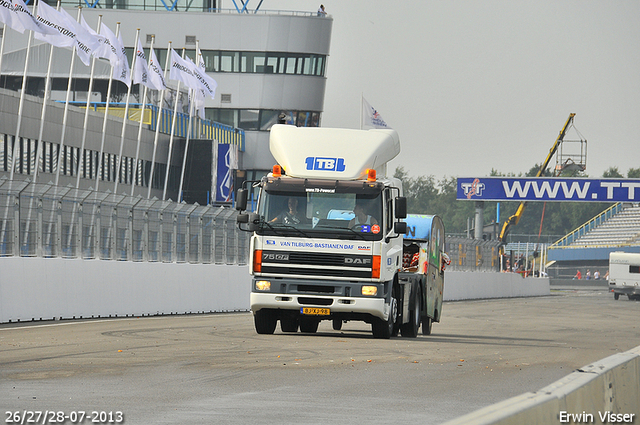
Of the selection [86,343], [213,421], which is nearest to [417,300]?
[86,343]

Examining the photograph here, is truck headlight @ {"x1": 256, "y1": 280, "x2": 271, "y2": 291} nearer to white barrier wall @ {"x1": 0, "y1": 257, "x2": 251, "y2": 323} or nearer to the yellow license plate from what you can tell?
the yellow license plate

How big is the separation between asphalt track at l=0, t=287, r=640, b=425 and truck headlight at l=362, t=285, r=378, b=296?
77 centimetres

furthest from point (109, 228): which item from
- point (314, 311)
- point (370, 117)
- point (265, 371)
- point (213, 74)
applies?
point (213, 74)

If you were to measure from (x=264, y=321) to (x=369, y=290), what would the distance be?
2033mm

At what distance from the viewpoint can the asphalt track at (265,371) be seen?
8469 mm

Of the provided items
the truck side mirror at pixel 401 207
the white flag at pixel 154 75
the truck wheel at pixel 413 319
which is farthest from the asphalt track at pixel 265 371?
the white flag at pixel 154 75

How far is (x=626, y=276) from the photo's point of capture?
185 feet

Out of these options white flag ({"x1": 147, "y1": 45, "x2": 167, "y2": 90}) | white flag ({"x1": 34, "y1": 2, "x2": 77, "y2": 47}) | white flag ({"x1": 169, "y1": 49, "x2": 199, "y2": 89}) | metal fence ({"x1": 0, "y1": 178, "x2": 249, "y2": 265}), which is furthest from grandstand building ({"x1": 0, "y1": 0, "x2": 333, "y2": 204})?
metal fence ({"x1": 0, "y1": 178, "x2": 249, "y2": 265})

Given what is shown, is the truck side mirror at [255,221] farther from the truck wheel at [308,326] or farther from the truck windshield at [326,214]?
the truck wheel at [308,326]

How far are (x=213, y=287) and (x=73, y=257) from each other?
666cm

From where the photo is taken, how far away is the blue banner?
6097cm

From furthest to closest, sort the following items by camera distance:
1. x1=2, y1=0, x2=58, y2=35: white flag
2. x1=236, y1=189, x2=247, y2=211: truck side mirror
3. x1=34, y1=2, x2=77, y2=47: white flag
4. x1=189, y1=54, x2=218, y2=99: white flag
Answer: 1. x1=189, y1=54, x2=218, y2=99: white flag
2. x1=34, y1=2, x2=77, y2=47: white flag
3. x1=2, y1=0, x2=58, y2=35: white flag
4. x1=236, y1=189, x2=247, y2=211: truck side mirror

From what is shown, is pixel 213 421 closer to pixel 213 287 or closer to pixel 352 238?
pixel 352 238

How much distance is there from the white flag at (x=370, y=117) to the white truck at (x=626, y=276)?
580 inches
